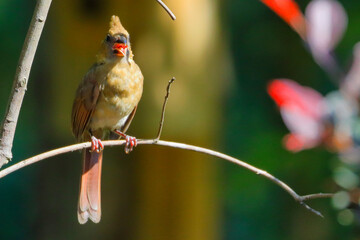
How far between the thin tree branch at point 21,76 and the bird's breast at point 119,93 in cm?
104

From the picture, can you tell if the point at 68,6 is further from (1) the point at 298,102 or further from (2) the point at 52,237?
(1) the point at 298,102

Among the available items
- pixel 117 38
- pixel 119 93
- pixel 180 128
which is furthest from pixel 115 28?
pixel 180 128

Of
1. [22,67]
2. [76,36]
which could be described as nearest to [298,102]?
[22,67]

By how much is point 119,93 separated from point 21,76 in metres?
1.12

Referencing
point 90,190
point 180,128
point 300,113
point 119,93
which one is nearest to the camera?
point 300,113

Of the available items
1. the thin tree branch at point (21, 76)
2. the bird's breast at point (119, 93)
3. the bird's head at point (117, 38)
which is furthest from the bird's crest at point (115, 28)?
the thin tree branch at point (21, 76)

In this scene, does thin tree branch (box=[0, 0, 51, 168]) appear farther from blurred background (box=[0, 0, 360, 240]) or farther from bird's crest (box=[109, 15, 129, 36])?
blurred background (box=[0, 0, 360, 240])

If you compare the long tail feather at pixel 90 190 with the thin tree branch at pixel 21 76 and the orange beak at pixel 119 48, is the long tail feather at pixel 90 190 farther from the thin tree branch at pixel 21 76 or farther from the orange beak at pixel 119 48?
the thin tree branch at pixel 21 76

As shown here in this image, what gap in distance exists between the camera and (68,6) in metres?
4.05

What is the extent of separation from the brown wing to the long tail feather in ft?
0.30

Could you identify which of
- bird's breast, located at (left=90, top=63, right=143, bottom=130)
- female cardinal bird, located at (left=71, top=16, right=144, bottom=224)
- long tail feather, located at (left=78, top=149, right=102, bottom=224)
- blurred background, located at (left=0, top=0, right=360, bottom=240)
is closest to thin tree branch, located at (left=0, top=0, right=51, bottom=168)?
long tail feather, located at (left=78, top=149, right=102, bottom=224)

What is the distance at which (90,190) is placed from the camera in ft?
7.33

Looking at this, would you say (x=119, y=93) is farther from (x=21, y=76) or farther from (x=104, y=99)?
(x=21, y=76)

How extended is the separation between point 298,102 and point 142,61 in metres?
2.11
